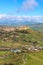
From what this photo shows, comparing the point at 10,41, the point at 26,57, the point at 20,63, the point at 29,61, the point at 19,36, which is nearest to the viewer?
the point at 20,63

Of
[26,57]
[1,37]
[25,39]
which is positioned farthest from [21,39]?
[26,57]

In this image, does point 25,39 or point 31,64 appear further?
point 25,39

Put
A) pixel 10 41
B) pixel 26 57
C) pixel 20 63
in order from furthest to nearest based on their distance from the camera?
pixel 10 41 < pixel 26 57 < pixel 20 63

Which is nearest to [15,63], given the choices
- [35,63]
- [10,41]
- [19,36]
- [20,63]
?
[20,63]

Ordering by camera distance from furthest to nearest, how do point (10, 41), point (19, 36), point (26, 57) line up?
point (19, 36)
point (10, 41)
point (26, 57)

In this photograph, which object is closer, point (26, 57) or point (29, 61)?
point (29, 61)

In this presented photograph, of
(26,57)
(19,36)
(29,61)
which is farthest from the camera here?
(19,36)

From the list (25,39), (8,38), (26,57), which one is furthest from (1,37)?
(26,57)

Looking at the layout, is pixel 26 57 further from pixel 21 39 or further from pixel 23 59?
pixel 21 39

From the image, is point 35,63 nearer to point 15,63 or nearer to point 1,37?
point 15,63
